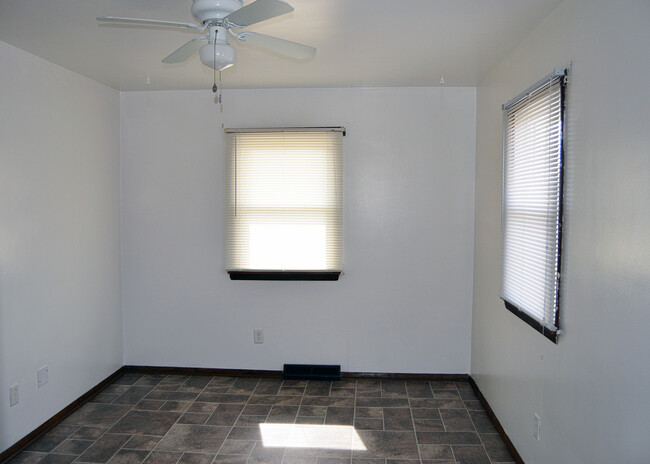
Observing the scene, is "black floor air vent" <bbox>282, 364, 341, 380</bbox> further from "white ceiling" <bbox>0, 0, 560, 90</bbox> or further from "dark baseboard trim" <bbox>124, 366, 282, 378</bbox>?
"white ceiling" <bbox>0, 0, 560, 90</bbox>

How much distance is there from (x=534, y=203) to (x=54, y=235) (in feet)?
10.1

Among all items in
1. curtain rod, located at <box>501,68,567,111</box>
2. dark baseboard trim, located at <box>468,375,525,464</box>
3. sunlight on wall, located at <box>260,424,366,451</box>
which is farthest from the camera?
sunlight on wall, located at <box>260,424,366,451</box>

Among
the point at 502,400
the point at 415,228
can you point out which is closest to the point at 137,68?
the point at 415,228

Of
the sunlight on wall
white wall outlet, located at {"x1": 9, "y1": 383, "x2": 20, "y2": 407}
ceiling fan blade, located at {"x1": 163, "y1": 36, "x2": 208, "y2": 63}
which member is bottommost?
the sunlight on wall

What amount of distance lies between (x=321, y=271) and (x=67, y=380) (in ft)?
6.75

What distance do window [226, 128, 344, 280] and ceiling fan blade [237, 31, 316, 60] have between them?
71.1 inches

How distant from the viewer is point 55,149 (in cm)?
332

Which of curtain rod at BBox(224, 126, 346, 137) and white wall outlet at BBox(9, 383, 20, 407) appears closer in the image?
white wall outlet at BBox(9, 383, 20, 407)

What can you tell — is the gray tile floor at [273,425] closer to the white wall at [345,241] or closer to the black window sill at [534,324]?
the white wall at [345,241]

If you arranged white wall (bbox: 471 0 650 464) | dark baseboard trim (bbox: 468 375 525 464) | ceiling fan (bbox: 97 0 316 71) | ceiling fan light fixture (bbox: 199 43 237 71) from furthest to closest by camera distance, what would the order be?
dark baseboard trim (bbox: 468 375 525 464), ceiling fan light fixture (bbox: 199 43 237 71), ceiling fan (bbox: 97 0 316 71), white wall (bbox: 471 0 650 464)

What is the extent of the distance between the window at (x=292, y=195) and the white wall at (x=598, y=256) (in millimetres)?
1694

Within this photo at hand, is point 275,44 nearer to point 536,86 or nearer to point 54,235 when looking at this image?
point 536,86

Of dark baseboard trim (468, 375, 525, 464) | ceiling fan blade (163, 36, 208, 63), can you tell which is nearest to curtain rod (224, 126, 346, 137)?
ceiling fan blade (163, 36, 208, 63)

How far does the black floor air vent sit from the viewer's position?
415 cm
